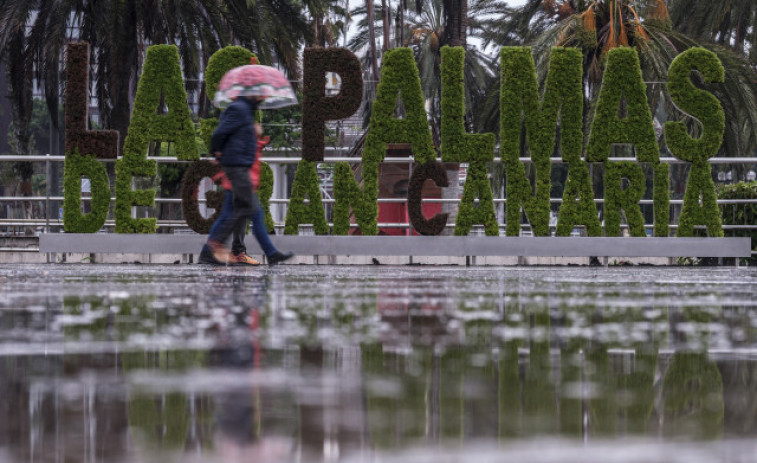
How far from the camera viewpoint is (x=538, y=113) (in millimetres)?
15438

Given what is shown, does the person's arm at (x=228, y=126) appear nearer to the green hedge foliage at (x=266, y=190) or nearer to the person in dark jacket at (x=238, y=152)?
the person in dark jacket at (x=238, y=152)

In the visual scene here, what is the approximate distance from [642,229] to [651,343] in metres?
11.7

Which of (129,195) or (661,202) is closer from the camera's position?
(661,202)

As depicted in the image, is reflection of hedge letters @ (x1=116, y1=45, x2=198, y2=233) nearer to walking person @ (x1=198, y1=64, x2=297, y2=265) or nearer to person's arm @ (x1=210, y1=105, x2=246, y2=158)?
walking person @ (x1=198, y1=64, x2=297, y2=265)

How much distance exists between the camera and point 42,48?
71.1 ft

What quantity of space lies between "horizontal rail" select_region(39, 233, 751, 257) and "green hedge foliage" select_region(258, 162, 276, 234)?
568 mm

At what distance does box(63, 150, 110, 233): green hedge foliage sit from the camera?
51.5 ft

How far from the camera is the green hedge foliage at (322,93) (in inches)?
603

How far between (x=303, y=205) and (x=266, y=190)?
1.92 ft

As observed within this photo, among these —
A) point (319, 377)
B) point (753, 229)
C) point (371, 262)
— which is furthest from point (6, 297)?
point (753, 229)

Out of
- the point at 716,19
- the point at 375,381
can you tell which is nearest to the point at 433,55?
the point at 716,19

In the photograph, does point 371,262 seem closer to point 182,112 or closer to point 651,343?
point 182,112

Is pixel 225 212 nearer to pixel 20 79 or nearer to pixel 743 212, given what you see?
pixel 743 212

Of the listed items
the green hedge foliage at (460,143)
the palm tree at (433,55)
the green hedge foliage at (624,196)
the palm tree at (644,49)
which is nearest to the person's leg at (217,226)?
the green hedge foliage at (460,143)
